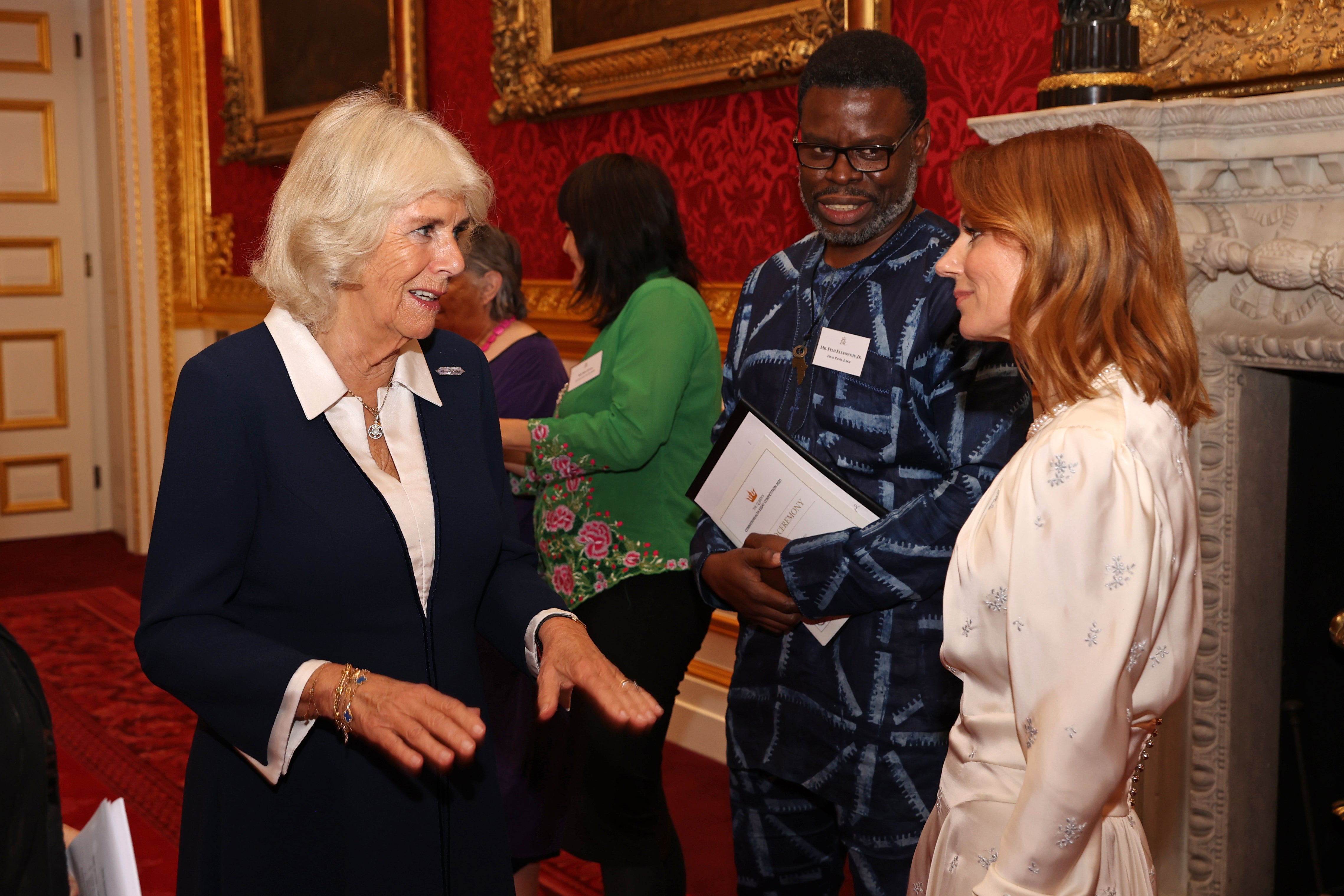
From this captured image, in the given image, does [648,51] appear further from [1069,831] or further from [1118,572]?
[1069,831]

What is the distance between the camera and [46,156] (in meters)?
7.48

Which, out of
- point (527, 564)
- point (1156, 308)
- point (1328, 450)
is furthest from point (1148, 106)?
point (527, 564)

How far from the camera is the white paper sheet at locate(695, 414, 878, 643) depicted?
5.77 ft

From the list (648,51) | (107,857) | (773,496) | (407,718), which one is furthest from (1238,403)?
(648,51)

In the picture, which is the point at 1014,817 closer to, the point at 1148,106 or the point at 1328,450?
the point at 1148,106

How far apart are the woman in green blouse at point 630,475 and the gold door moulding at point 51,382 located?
20.8 ft

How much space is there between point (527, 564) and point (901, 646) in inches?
23.3

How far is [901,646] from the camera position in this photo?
1.77 metres

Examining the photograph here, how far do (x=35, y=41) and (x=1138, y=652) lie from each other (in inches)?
324

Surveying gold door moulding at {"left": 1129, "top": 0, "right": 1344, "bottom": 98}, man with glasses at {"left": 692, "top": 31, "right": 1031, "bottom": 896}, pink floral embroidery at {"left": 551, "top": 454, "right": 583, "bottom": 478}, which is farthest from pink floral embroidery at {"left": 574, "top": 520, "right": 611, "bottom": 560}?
gold door moulding at {"left": 1129, "top": 0, "right": 1344, "bottom": 98}

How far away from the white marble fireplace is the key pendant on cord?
0.75m

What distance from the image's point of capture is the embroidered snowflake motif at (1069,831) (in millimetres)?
1109

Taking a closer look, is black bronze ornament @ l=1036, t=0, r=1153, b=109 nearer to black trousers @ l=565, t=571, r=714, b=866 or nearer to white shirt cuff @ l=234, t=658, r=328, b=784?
black trousers @ l=565, t=571, r=714, b=866

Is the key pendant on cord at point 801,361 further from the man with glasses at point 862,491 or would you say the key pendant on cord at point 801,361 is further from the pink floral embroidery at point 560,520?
the pink floral embroidery at point 560,520
